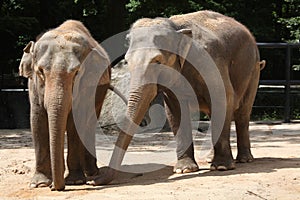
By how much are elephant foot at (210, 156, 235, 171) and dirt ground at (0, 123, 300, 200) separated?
87mm

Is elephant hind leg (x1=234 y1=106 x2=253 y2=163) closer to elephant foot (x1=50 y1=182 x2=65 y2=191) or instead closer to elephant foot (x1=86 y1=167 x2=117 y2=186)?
elephant foot (x1=86 y1=167 x2=117 y2=186)

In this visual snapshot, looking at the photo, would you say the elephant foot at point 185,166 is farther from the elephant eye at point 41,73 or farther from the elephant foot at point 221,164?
the elephant eye at point 41,73

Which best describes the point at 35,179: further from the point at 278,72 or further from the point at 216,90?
the point at 278,72

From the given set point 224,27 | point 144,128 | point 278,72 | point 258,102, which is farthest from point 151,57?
point 278,72

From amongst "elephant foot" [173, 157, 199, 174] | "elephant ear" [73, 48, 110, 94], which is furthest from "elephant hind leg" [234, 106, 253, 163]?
"elephant ear" [73, 48, 110, 94]

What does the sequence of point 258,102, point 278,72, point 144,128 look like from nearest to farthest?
1. point 144,128
2. point 258,102
3. point 278,72

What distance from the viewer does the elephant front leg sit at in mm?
6207

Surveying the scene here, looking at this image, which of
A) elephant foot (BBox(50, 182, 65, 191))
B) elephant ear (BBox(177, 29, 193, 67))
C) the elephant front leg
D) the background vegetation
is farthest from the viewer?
the background vegetation

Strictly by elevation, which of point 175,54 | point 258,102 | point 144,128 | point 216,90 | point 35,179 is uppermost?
point 175,54

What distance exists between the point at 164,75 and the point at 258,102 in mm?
10873

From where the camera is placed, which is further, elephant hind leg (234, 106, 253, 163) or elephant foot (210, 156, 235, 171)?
elephant hind leg (234, 106, 253, 163)

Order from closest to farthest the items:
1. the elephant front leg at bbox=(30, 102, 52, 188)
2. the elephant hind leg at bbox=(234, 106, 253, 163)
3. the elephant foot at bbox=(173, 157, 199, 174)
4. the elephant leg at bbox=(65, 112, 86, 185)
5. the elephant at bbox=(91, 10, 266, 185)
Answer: the elephant at bbox=(91, 10, 266, 185)
the elephant front leg at bbox=(30, 102, 52, 188)
the elephant leg at bbox=(65, 112, 86, 185)
the elephant foot at bbox=(173, 157, 199, 174)
the elephant hind leg at bbox=(234, 106, 253, 163)

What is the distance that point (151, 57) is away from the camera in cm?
609

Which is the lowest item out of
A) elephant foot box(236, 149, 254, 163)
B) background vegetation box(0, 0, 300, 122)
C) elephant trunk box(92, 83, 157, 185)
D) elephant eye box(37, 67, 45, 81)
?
background vegetation box(0, 0, 300, 122)
